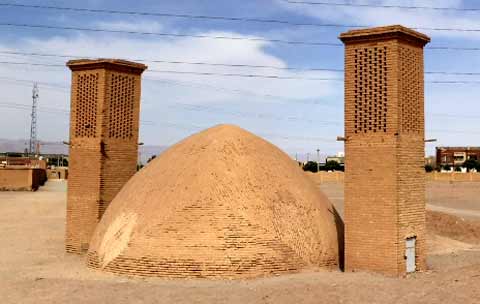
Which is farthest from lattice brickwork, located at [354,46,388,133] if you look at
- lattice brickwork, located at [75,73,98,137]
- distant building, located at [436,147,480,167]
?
distant building, located at [436,147,480,167]

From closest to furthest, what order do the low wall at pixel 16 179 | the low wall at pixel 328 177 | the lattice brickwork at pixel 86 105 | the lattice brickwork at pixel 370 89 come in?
the lattice brickwork at pixel 370 89 < the lattice brickwork at pixel 86 105 < the low wall at pixel 16 179 < the low wall at pixel 328 177

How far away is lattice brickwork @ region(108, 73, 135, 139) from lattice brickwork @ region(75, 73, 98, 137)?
22.4 inches

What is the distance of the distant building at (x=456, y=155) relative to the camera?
101000 mm

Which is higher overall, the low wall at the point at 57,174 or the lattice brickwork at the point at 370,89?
the lattice brickwork at the point at 370,89

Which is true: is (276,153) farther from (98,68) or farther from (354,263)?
(98,68)

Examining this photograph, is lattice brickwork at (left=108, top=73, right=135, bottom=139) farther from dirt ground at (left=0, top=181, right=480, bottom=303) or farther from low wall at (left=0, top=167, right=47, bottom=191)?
low wall at (left=0, top=167, right=47, bottom=191)

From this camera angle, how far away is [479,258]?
57.3ft

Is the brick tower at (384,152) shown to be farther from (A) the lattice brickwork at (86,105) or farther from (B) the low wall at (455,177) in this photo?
(B) the low wall at (455,177)

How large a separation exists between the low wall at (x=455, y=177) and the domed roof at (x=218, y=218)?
168 feet

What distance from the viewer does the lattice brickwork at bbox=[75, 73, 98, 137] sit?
57.0 feet

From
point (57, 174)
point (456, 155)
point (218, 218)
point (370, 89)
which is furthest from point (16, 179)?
point (456, 155)

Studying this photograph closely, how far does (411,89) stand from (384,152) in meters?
2.05

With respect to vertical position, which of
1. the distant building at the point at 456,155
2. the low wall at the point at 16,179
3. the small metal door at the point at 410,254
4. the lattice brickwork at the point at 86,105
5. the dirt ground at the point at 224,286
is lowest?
the dirt ground at the point at 224,286

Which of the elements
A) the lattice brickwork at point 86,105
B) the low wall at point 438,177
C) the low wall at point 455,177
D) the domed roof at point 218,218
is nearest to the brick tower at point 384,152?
the domed roof at point 218,218
